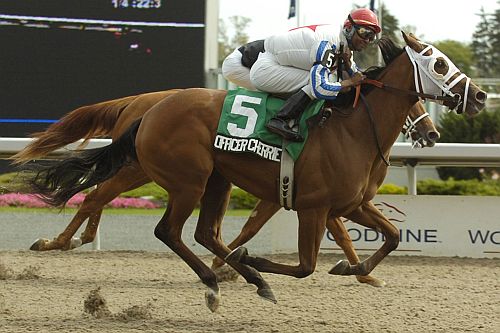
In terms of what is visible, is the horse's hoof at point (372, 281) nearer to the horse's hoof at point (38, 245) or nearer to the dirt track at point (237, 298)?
the dirt track at point (237, 298)

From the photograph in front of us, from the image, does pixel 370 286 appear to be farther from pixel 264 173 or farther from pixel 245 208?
pixel 245 208

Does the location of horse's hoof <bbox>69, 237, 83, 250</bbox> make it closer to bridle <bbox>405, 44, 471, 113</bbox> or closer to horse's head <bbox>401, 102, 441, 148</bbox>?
horse's head <bbox>401, 102, 441, 148</bbox>

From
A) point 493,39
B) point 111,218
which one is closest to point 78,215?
point 111,218

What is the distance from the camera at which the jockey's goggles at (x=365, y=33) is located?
5.02m

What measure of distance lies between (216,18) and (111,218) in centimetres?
403

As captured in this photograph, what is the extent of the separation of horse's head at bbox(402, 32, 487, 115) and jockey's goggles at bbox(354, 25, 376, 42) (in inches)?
6.8

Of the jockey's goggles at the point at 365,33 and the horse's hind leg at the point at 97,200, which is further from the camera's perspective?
the horse's hind leg at the point at 97,200

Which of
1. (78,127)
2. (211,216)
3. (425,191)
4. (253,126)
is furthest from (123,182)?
(425,191)

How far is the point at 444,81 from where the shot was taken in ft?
16.1

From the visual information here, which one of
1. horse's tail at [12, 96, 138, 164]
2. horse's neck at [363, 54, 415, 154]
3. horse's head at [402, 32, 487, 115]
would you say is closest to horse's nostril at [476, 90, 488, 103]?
horse's head at [402, 32, 487, 115]

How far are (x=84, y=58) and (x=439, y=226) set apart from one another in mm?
5744

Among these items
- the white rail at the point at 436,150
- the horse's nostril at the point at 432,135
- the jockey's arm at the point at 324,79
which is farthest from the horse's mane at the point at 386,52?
the white rail at the point at 436,150

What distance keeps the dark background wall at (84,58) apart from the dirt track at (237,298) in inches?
183

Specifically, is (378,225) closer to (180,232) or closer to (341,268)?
(341,268)
